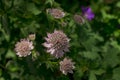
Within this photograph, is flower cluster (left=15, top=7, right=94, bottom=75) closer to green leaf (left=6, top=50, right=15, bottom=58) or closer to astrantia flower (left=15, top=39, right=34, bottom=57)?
astrantia flower (left=15, top=39, right=34, bottom=57)

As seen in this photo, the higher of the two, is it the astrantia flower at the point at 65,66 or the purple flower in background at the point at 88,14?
the astrantia flower at the point at 65,66

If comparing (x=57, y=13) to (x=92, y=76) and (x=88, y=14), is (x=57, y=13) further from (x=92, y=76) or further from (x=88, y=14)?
(x=88, y=14)

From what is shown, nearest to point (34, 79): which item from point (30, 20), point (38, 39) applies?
point (38, 39)

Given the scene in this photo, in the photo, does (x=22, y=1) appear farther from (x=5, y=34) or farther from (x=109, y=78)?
(x=109, y=78)

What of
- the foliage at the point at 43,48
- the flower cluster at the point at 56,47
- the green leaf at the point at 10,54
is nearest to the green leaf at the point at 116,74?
the foliage at the point at 43,48

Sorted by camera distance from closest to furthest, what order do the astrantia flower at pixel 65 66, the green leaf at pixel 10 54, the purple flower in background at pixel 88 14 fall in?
the astrantia flower at pixel 65 66 → the green leaf at pixel 10 54 → the purple flower in background at pixel 88 14

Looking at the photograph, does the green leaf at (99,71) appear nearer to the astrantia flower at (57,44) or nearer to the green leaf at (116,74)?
the green leaf at (116,74)

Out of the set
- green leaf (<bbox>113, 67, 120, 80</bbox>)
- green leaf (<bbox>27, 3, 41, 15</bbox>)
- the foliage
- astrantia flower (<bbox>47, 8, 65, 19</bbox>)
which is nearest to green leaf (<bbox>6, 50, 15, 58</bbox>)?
the foliage

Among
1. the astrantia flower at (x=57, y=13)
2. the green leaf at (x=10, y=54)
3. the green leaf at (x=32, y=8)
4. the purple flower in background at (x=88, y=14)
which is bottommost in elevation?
the green leaf at (x=10, y=54)

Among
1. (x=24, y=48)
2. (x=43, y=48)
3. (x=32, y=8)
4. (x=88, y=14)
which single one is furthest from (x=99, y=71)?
(x=88, y=14)
